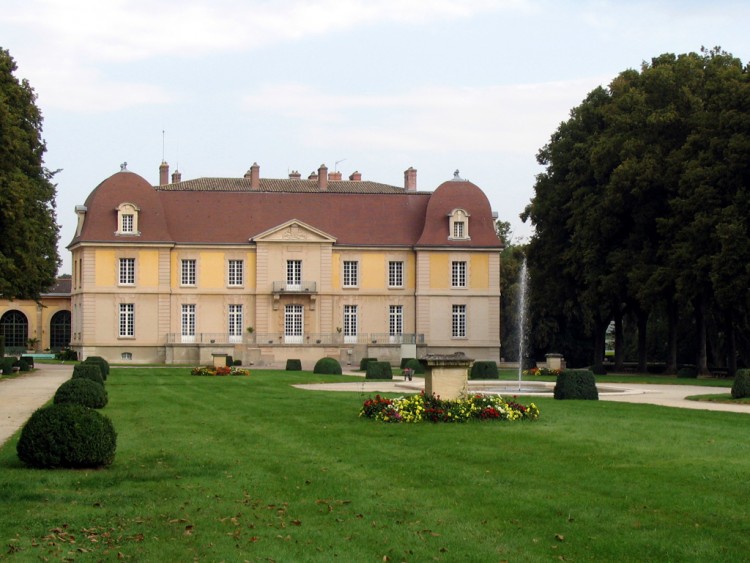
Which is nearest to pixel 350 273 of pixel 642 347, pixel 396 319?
pixel 396 319

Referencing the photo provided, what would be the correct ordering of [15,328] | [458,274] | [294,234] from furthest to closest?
1. [15,328]
2. [458,274]
3. [294,234]

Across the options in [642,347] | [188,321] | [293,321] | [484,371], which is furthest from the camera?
[293,321]

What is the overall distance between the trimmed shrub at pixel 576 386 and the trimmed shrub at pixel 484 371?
12632 mm

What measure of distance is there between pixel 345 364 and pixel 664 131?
65.8 ft

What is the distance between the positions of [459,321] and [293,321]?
8.35m

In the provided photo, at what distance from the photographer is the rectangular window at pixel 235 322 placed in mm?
54656

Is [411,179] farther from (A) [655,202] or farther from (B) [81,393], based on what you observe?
(B) [81,393]

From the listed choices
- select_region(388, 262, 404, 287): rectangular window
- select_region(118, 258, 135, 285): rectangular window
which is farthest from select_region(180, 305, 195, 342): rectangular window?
select_region(388, 262, 404, 287): rectangular window

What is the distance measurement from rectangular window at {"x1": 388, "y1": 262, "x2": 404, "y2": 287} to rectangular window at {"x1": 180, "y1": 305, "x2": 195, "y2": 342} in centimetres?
994

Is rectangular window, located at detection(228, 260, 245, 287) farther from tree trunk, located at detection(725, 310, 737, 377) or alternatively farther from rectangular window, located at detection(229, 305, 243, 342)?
tree trunk, located at detection(725, 310, 737, 377)

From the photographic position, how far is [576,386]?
76.1 feet

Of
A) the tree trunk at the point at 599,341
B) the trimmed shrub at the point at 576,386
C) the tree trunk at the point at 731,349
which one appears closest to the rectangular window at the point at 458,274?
the tree trunk at the point at 599,341

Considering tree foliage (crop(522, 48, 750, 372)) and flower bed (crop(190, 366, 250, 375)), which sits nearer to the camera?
tree foliage (crop(522, 48, 750, 372))

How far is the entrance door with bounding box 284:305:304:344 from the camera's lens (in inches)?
2164
